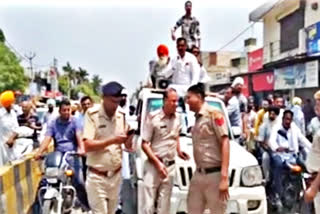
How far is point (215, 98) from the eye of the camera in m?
8.84

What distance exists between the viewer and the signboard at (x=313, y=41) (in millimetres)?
24500

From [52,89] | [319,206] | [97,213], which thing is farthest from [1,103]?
[52,89]

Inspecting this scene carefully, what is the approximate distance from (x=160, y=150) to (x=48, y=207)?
1555mm

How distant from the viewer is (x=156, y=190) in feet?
23.0

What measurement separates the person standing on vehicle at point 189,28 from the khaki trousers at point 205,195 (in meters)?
5.62

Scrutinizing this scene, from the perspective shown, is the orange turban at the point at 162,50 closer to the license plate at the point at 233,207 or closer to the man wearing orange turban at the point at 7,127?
the man wearing orange turban at the point at 7,127

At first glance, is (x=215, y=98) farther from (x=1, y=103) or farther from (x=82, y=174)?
(x=1, y=103)

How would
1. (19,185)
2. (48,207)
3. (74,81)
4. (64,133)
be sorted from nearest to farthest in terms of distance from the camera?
(48,207)
(19,185)
(64,133)
(74,81)

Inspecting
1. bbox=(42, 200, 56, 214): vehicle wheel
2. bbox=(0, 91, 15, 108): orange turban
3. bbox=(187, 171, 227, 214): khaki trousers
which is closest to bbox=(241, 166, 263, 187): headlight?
bbox=(187, 171, 227, 214): khaki trousers

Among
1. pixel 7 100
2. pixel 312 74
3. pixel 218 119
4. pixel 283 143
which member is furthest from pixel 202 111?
pixel 312 74

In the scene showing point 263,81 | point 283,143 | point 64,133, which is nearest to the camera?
point 64,133

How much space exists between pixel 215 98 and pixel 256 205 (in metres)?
1.94

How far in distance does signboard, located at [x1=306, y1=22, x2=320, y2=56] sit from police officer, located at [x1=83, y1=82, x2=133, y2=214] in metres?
19.2

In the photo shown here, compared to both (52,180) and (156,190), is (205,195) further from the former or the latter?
(52,180)
